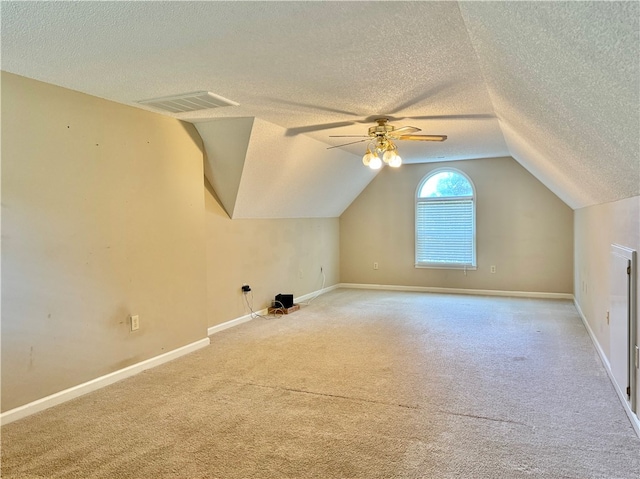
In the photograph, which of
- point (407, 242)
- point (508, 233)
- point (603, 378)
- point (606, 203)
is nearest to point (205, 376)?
point (603, 378)

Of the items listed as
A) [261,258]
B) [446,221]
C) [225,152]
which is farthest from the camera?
[446,221]

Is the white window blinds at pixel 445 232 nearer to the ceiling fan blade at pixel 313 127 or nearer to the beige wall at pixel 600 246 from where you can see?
the beige wall at pixel 600 246

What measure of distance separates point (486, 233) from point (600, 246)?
3111 mm

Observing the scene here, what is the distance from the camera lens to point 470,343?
4.20 metres

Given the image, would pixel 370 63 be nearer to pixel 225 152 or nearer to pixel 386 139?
pixel 386 139

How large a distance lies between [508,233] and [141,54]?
6.07 meters

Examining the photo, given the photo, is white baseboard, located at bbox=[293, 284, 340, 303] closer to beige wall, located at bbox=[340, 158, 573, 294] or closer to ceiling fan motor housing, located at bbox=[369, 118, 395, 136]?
beige wall, located at bbox=[340, 158, 573, 294]

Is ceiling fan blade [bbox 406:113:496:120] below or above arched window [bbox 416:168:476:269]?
above

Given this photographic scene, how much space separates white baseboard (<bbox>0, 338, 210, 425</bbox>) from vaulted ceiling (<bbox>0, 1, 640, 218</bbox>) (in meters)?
2.10

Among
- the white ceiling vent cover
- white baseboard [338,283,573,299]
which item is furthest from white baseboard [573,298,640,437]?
the white ceiling vent cover

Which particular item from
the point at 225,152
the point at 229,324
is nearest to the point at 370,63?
the point at 225,152

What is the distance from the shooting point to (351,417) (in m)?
2.66

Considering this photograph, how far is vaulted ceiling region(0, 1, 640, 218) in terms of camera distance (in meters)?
1.51

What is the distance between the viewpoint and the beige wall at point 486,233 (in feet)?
21.4
